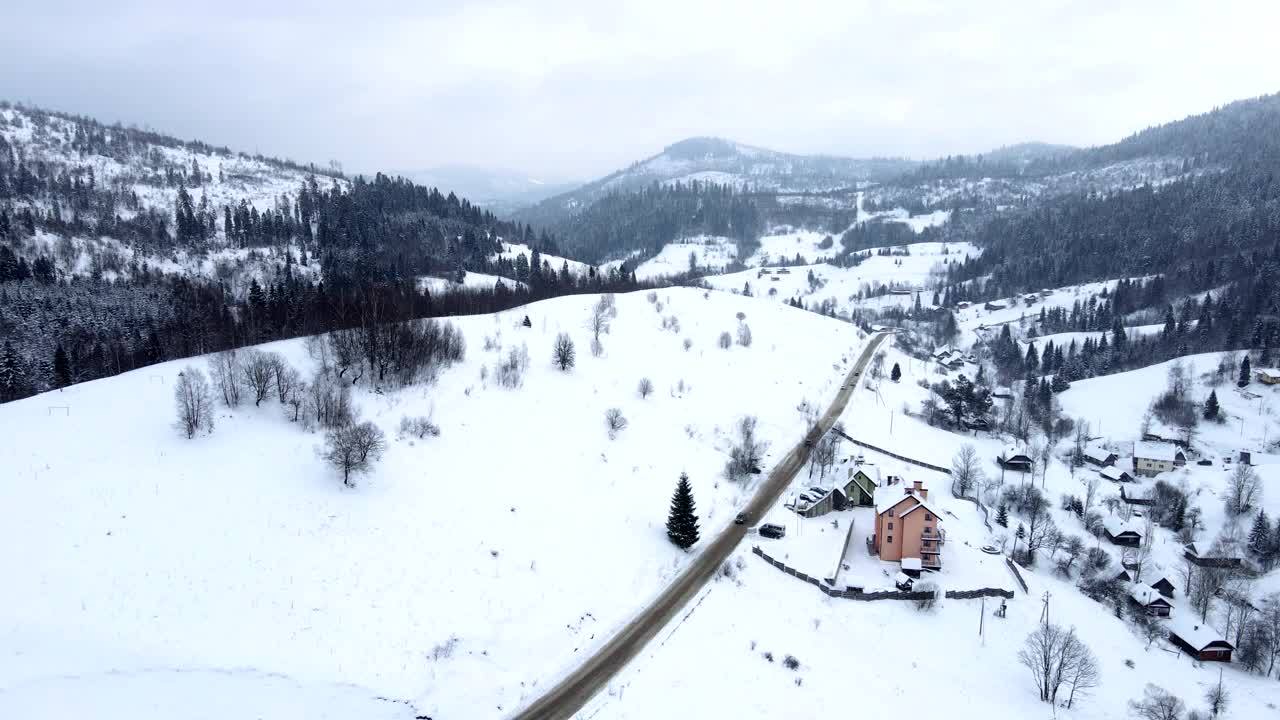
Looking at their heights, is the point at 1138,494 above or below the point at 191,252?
below

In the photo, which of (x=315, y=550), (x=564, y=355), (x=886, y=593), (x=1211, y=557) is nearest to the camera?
(x=315, y=550)

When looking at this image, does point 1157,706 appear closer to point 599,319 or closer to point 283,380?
point 283,380

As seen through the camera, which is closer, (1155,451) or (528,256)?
(1155,451)

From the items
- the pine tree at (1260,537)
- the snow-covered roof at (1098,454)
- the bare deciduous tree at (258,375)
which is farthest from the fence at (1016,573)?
the bare deciduous tree at (258,375)

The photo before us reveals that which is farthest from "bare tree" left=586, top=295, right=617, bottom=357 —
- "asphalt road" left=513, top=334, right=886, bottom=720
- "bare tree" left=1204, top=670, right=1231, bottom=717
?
"bare tree" left=1204, top=670, right=1231, bottom=717

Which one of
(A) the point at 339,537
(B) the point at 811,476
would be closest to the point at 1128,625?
(B) the point at 811,476

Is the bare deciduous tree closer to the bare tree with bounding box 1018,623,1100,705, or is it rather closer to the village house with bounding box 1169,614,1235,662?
the bare tree with bounding box 1018,623,1100,705

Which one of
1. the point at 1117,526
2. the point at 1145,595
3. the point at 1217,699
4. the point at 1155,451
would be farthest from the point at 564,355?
the point at 1155,451
